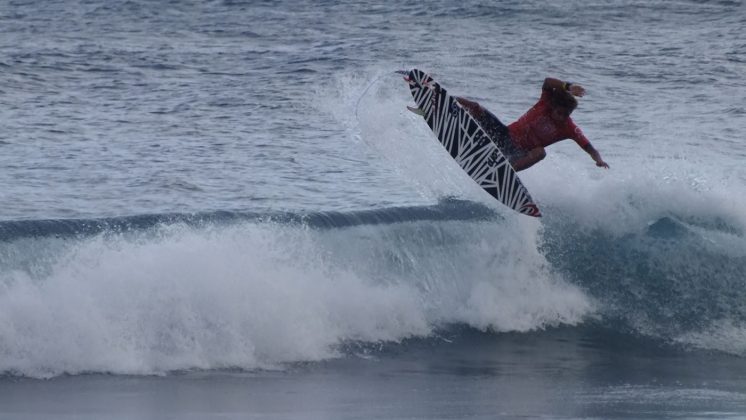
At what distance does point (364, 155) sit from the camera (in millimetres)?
17609

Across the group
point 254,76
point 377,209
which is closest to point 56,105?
point 254,76

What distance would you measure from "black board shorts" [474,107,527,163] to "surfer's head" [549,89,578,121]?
58 centimetres

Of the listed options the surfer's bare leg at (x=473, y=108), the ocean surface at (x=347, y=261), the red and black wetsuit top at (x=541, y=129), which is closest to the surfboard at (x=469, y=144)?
the surfer's bare leg at (x=473, y=108)

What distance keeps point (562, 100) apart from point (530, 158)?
0.69 meters

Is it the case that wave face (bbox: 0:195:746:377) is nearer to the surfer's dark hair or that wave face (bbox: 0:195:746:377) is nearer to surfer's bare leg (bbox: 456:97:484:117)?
surfer's bare leg (bbox: 456:97:484:117)

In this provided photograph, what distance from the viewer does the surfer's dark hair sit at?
37.8 ft

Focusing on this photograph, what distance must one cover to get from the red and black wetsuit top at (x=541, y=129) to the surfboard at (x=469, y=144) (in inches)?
10.3

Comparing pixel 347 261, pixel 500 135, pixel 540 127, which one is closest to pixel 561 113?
pixel 540 127

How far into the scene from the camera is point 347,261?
1251 centimetres

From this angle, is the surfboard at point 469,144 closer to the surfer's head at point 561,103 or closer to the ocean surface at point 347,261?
the surfer's head at point 561,103

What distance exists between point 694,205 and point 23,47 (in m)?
16.2

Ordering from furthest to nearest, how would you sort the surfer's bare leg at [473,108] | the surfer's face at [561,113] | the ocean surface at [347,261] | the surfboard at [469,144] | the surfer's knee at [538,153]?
1. the surfer's bare leg at [473,108]
2. the surfboard at [469,144]
3. the surfer's knee at [538,153]
4. the surfer's face at [561,113]
5. the ocean surface at [347,261]

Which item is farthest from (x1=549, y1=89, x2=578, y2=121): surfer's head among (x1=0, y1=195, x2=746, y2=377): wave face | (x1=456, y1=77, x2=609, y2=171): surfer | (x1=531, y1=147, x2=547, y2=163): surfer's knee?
(x1=0, y1=195, x2=746, y2=377): wave face

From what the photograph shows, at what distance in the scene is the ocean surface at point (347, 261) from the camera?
31.6ft
